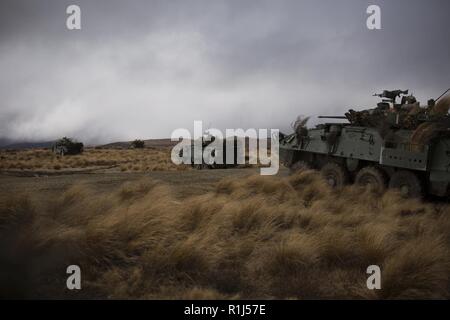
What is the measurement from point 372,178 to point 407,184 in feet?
3.57

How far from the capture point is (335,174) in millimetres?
11594

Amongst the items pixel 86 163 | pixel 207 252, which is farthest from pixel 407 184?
pixel 86 163

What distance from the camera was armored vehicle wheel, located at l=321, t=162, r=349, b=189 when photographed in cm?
1141

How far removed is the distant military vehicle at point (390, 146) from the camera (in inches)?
341

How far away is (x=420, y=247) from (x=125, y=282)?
3.41 metres

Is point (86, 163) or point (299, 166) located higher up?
point (299, 166)

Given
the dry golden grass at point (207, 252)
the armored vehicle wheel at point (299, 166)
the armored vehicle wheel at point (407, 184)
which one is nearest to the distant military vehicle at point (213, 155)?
the armored vehicle wheel at point (299, 166)

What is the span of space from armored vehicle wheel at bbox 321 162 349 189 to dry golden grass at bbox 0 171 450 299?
489 centimetres

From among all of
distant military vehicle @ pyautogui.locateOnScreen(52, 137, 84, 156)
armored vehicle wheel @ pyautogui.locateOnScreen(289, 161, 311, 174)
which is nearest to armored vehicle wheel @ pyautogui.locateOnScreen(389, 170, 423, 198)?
armored vehicle wheel @ pyautogui.locateOnScreen(289, 161, 311, 174)

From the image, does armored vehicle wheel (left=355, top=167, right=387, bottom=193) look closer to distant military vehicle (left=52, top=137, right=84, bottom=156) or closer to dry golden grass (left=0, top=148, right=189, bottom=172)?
dry golden grass (left=0, top=148, right=189, bottom=172)

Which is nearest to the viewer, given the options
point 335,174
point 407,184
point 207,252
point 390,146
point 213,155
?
point 207,252

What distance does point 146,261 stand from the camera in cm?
431

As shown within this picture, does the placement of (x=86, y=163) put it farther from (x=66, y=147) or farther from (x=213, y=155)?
(x=66, y=147)
